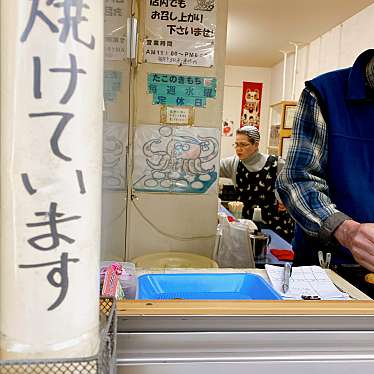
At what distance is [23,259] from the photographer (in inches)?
12.3

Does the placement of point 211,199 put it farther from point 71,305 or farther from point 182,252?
point 71,305

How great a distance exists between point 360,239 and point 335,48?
3.23 metres

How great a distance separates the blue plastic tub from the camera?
102 cm

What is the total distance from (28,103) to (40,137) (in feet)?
0.09

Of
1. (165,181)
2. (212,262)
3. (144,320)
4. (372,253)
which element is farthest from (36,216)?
(165,181)

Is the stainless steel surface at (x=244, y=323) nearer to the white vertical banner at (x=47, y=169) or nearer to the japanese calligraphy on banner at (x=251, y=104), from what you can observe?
the white vertical banner at (x=47, y=169)

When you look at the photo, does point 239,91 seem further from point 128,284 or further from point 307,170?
point 128,284

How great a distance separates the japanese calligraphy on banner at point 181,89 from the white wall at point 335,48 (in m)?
1.62

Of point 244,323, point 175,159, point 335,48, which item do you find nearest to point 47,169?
point 244,323

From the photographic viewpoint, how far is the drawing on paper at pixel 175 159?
7.08ft

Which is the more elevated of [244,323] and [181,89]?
[181,89]

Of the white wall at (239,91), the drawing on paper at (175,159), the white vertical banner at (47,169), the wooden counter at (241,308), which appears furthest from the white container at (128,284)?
the white wall at (239,91)

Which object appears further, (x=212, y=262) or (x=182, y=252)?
(x=182, y=252)

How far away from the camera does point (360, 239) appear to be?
936 millimetres
